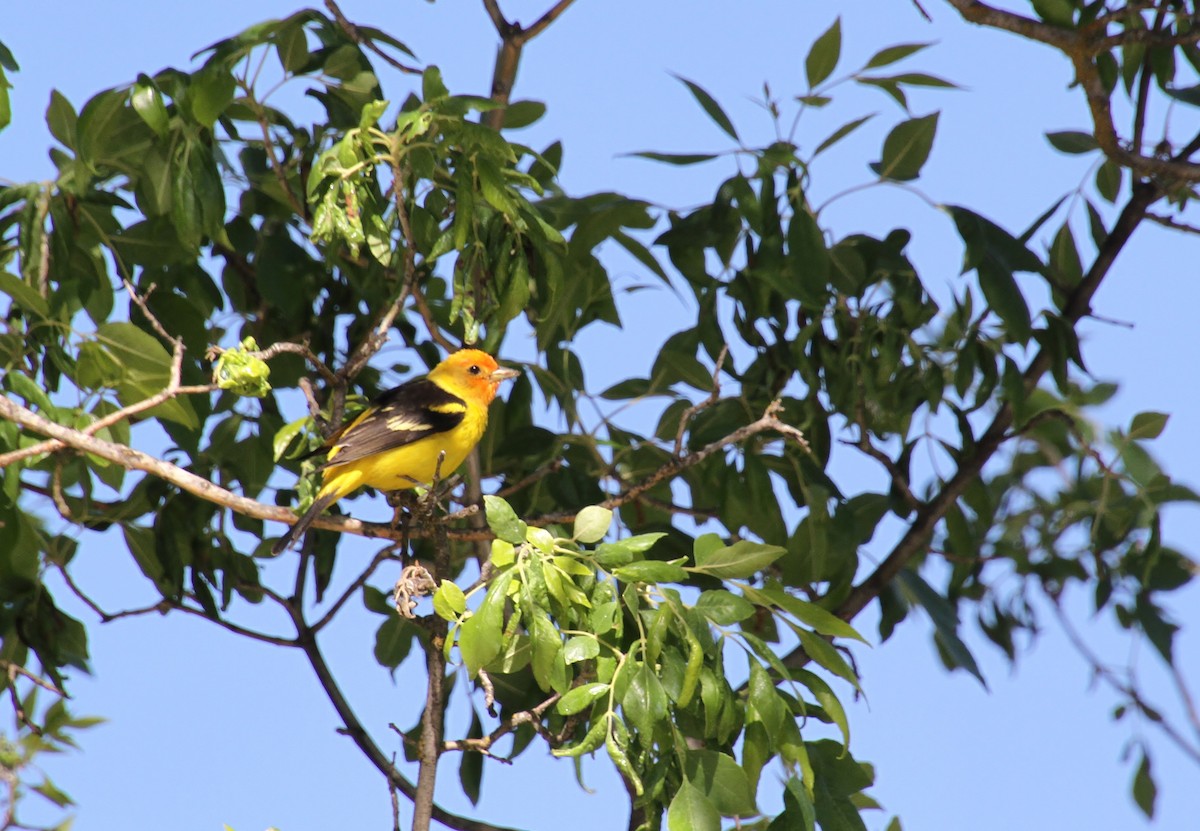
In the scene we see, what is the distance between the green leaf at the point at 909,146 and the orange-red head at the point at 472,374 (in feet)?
4.32

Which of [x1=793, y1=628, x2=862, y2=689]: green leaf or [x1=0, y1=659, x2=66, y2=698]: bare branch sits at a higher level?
[x1=0, y1=659, x2=66, y2=698]: bare branch

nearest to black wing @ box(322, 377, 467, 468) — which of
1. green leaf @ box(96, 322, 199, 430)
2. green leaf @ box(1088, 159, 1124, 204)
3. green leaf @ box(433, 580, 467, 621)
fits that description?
green leaf @ box(96, 322, 199, 430)

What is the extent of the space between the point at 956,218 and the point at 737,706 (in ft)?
5.88

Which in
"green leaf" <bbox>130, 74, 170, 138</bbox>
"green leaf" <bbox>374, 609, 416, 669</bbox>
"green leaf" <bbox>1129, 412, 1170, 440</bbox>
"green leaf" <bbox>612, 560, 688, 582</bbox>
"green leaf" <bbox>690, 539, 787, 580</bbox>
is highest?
"green leaf" <bbox>130, 74, 170, 138</bbox>

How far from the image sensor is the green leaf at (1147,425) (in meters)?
3.91

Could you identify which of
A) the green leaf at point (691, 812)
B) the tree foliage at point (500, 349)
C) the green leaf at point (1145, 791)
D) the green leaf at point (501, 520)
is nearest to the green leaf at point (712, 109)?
the tree foliage at point (500, 349)

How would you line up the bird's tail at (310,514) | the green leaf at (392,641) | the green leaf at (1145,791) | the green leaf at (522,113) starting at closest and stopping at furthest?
1. the bird's tail at (310,514)
2. the green leaf at (522,113)
3. the green leaf at (392,641)
4. the green leaf at (1145,791)

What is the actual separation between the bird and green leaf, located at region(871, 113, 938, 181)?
1.37m

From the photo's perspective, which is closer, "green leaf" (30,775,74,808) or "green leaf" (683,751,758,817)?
"green leaf" (683,751,758,817)

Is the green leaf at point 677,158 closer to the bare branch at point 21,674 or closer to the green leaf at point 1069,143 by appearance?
the green leaf at point 1069,143

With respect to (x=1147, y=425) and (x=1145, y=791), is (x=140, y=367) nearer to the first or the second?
(x=1147, y=425)

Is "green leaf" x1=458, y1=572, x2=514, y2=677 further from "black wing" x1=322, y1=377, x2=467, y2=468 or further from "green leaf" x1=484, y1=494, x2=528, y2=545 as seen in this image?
"black wing" x1=322, y1=377, x2=467, y2=468

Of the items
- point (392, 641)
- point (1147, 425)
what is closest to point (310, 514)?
point (392, 641)

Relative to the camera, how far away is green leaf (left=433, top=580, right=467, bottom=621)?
2.46 meters
